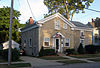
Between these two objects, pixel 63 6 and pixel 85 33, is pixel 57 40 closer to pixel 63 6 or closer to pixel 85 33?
pixel 85 33

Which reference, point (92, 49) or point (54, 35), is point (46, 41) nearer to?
point (54, 35)

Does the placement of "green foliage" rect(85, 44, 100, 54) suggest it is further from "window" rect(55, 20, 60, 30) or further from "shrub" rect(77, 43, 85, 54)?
"window" rect(55, 20, 60, 30)

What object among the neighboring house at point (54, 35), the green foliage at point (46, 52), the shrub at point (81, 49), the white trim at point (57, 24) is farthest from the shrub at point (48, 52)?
the shrub at point (81, 49)

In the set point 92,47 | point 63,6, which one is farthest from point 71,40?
point 63,6

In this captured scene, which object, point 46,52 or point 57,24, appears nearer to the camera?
point 46,52

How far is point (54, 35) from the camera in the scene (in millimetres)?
26594

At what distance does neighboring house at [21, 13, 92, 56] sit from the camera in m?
25.9

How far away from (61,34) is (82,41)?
20.2ft

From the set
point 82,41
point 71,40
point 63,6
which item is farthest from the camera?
point 63,6

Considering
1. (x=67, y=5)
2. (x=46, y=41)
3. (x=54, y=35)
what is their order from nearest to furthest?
(x=46, y=41) < (x=54, y=35) < (x=67, y=5)

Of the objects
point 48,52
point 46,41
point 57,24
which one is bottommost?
point 48,52

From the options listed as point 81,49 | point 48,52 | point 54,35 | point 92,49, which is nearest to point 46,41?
→ point 54,35

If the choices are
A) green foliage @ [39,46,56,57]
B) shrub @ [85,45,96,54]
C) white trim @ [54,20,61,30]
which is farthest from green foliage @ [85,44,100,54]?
green foliage @ [39,46,56,57]

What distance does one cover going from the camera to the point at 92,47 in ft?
94.8
